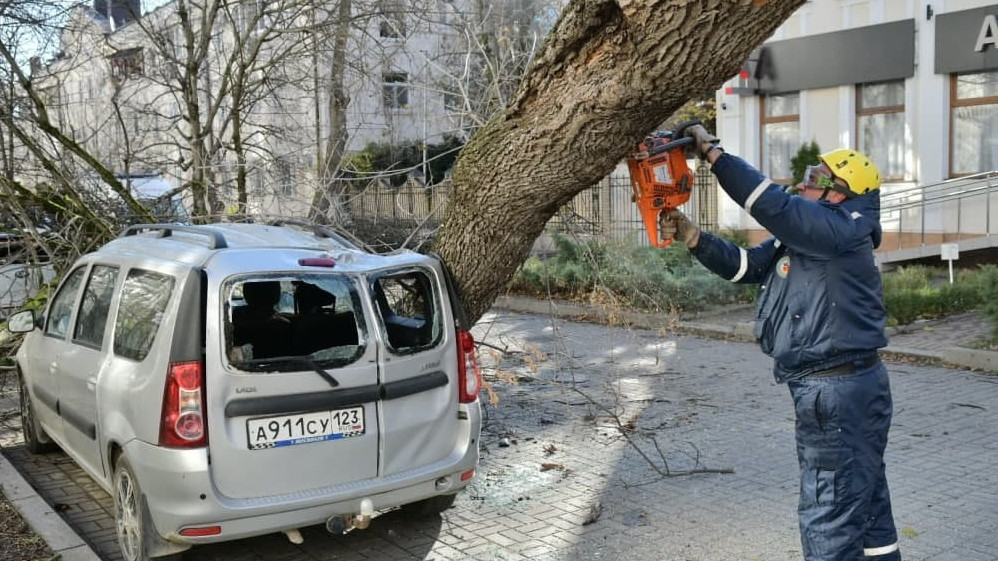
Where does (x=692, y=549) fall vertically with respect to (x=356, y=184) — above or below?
below

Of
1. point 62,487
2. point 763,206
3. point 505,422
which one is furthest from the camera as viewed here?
point 505,422

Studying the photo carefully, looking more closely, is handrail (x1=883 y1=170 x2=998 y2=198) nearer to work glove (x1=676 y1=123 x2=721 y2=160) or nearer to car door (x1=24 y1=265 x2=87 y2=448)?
work glove (x1=676 y1=123 x2=721 y2=160)

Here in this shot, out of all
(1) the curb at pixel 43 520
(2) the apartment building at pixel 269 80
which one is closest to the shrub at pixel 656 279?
(2) the apartment building at pixel 269 80

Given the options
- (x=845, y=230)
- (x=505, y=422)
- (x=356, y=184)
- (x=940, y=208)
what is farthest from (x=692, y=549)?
(x=940, y=208)

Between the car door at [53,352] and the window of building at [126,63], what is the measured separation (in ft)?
19.9

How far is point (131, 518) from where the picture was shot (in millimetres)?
4387

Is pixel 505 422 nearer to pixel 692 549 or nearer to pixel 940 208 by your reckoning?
pixel 692 549

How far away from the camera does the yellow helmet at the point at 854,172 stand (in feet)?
12.8

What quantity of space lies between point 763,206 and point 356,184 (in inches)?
238

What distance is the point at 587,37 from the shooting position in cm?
405

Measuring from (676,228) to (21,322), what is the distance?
4.29 meters

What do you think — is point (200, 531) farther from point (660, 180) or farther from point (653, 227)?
point (660, 180)

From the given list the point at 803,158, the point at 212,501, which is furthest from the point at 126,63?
the point at 803,158

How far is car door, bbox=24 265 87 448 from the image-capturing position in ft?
18.1
